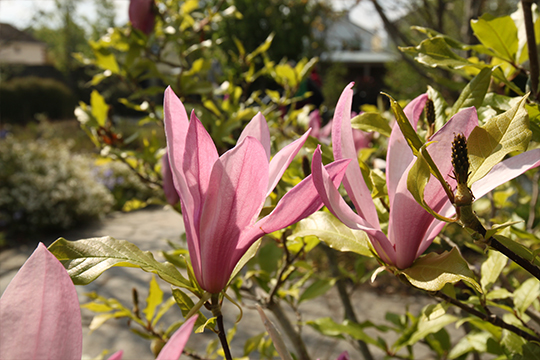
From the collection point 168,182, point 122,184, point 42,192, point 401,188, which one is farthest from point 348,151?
point 122,184

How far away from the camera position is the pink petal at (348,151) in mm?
442

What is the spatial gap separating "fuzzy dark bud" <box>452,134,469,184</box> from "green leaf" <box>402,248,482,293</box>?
5.2 inches

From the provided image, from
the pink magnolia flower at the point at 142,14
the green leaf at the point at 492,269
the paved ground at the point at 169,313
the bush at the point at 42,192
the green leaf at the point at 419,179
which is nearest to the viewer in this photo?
the green leaf at the point at 419,179

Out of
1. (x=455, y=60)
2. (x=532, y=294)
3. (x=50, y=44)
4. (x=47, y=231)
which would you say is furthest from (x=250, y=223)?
(x=50, y=44)

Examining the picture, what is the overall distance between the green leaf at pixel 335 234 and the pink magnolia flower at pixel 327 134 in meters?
0.76

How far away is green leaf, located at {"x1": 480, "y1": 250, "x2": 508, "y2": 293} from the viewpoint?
0.71m

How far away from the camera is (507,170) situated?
394 millimetres

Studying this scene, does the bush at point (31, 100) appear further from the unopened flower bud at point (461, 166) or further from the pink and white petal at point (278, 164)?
the unopened flower bud at point (461, 166)

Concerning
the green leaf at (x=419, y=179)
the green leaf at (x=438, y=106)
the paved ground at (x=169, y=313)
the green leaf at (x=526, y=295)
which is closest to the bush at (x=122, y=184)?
the paved ground at (x=169, y=313)

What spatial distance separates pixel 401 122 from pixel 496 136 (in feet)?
0.31

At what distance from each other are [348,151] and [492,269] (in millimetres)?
451

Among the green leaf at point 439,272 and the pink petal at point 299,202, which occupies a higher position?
the pink petal at point 299,202

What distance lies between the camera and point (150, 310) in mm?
1000

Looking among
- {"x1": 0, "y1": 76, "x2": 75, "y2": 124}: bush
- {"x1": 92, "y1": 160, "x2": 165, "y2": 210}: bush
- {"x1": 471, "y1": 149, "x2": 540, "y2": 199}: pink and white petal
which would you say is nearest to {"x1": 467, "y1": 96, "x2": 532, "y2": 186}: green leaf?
{"x1": 471, "y1": 149, "x2": 540, "y2": 199}: pink and white petal
